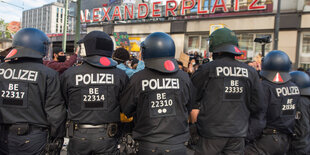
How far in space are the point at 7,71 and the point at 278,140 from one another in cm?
363

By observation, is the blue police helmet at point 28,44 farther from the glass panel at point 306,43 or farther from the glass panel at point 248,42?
the glass panel at point 306,43

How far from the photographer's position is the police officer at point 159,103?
248 cm

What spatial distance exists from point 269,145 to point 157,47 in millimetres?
2114

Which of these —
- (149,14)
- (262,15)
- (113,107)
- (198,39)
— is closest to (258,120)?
(113,107)

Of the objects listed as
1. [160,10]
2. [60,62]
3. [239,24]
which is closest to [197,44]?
[239,24]

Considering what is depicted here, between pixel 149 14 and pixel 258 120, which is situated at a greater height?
pixel 149 14

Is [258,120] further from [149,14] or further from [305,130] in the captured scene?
[149,14]

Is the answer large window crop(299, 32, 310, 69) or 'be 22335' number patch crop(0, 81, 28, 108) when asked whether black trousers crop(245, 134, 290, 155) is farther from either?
large window crop(299, 32, 310, 69)

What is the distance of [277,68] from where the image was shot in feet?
11.1

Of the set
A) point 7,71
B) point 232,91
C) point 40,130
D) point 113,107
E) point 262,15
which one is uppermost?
point 262,15

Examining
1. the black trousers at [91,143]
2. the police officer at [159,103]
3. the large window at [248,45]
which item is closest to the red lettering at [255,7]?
the large window at [248,45]

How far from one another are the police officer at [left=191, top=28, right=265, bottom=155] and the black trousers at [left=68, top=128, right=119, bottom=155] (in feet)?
3.69

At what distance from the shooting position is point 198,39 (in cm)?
1819

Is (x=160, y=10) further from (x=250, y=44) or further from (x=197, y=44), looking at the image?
(x=250, y=44)
